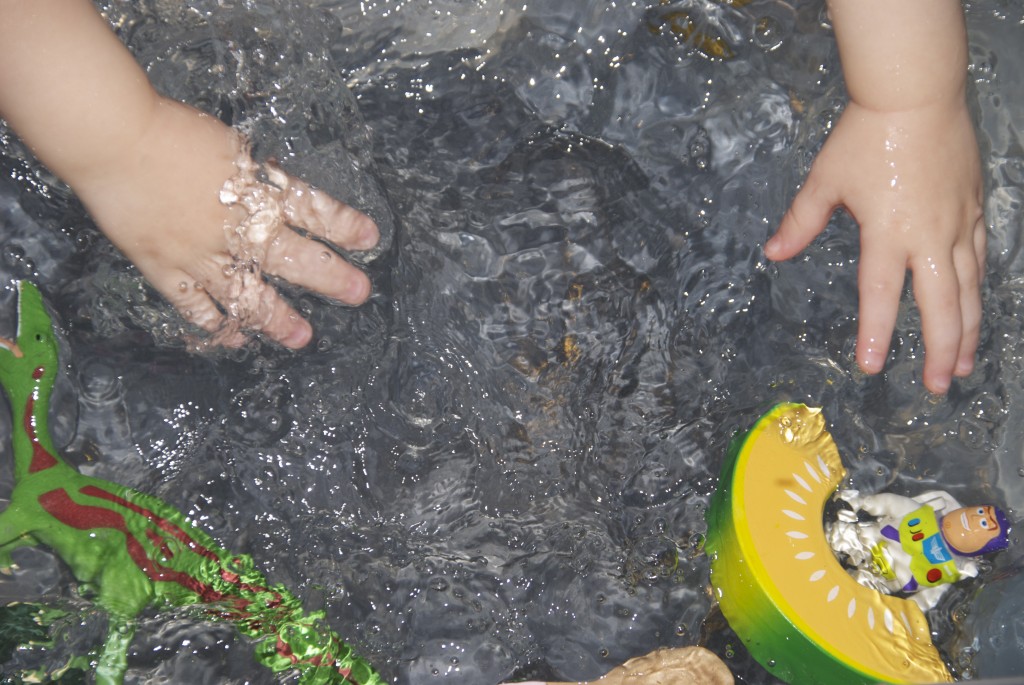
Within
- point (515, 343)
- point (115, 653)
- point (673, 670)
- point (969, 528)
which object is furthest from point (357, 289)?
point (969, 528)

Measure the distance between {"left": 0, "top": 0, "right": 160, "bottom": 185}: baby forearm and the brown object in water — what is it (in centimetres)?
91

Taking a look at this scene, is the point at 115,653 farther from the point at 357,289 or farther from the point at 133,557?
the point at 357,289

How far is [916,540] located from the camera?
1.20 metres

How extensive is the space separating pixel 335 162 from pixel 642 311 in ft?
1.63

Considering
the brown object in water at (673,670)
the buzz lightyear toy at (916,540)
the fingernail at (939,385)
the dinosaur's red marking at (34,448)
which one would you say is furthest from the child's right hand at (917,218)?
the dinosaur's red marking at (34,448)

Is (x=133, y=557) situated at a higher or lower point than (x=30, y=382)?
lower

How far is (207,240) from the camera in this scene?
1200 mm

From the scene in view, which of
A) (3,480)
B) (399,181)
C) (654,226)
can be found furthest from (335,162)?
(3,480)

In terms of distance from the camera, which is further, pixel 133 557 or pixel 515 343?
pixel 515 343

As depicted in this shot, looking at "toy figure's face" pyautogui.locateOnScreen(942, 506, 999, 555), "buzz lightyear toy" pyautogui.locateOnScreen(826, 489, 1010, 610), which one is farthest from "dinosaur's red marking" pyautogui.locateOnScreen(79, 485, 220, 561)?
"toy figure's face" pyautogui.locateOnScreen(942, 506, 999, 555)

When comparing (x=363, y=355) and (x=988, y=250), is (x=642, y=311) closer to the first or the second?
(x=363, y=355)

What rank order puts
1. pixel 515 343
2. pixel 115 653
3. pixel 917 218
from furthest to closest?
pixel 515 343, pixel 917 218, pixel 115 653

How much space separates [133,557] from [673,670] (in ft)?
2.30

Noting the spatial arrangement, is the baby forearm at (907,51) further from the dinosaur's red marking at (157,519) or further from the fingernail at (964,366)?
the dinosaur's red marking at (157,519)
